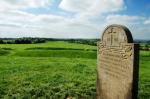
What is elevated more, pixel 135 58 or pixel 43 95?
pixel 135 58

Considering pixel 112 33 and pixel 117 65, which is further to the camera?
pixel 112 33

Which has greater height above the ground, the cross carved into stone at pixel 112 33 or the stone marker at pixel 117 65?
the cross carved into stone at pixel 112 33

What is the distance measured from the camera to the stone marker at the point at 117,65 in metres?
7.38

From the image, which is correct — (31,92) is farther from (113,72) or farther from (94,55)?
(94,55)

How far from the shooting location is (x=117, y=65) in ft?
26.4

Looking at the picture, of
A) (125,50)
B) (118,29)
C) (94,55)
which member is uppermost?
(118,29)

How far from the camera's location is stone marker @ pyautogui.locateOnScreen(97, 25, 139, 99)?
738cm

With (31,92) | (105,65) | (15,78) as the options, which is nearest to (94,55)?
(15,78)

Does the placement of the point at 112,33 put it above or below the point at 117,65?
above

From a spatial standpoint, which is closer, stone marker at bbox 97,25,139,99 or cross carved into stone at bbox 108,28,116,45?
stone marker at bbox 97,25,139,99

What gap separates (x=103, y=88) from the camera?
8984mm

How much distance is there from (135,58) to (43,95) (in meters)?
5.02

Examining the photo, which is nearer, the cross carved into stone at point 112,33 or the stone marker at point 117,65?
the stone marker at point 117,65

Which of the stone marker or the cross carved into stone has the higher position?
the cross carved into stone
